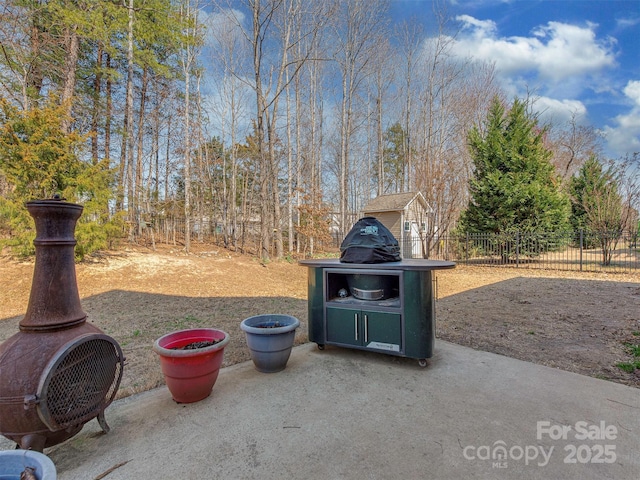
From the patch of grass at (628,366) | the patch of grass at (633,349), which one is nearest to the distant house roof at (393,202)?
the patch of grass at (633,349)

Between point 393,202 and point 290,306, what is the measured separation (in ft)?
37.1

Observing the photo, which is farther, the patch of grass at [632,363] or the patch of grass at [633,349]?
the patch of grass at [633,349]

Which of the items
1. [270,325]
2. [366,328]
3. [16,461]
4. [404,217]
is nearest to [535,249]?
[404,217]

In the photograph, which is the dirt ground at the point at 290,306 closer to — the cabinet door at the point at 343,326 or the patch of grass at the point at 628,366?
the patch of grass at the point at 628,366

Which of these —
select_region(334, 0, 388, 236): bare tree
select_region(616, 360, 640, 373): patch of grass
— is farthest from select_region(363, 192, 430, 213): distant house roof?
select_region(616, 360, 640, 373): patch of grass

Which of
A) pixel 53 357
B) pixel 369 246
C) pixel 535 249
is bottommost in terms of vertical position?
pixel 53 357

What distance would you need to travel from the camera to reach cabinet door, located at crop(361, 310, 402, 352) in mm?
2598

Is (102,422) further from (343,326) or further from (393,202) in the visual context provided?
(393,202)

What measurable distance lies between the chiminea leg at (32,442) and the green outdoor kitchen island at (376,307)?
6.71ft

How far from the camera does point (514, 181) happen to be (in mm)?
10680

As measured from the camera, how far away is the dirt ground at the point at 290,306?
3.05 m

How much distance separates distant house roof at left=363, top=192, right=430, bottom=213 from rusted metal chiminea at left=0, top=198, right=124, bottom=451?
13.9 meters

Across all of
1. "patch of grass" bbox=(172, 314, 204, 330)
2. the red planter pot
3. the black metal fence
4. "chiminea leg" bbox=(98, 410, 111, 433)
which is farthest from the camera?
the black metal fence

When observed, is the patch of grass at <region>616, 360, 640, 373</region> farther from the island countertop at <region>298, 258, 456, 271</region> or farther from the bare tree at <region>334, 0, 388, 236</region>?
the bare tree at <region>334, 0, 388, 236</region>
